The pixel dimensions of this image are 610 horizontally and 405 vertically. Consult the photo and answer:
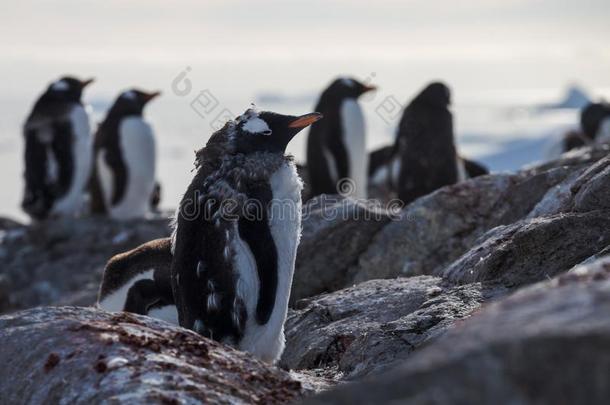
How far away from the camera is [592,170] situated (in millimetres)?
5758

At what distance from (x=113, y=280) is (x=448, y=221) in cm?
257

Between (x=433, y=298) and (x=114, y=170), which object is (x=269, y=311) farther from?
(x=114, y=170)

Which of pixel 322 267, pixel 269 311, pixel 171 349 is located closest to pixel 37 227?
pixel 322 267

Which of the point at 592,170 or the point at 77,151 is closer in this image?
the point at 592,170

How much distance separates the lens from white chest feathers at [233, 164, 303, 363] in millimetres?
5180

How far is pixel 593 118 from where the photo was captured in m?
19.7

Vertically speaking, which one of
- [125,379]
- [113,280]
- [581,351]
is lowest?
[113,280]

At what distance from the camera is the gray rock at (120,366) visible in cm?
329

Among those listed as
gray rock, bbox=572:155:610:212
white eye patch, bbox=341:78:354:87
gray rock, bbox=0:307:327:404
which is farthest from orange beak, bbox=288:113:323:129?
white eye patch, bbox=341:78:354:87

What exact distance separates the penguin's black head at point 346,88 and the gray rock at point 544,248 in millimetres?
8633

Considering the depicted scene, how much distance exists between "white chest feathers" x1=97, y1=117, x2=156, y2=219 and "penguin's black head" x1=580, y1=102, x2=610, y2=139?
360 inches

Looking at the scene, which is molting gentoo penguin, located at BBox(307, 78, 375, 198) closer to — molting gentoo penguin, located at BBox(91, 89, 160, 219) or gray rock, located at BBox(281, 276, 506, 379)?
molting gentoo penguin, located at BBox(91, 89, 160, 219)

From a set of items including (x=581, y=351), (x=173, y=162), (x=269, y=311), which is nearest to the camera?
(x=581, y=351)

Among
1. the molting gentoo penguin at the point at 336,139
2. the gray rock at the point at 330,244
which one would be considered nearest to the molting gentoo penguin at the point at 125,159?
the molting gentoo penguin at the point at 336,139
